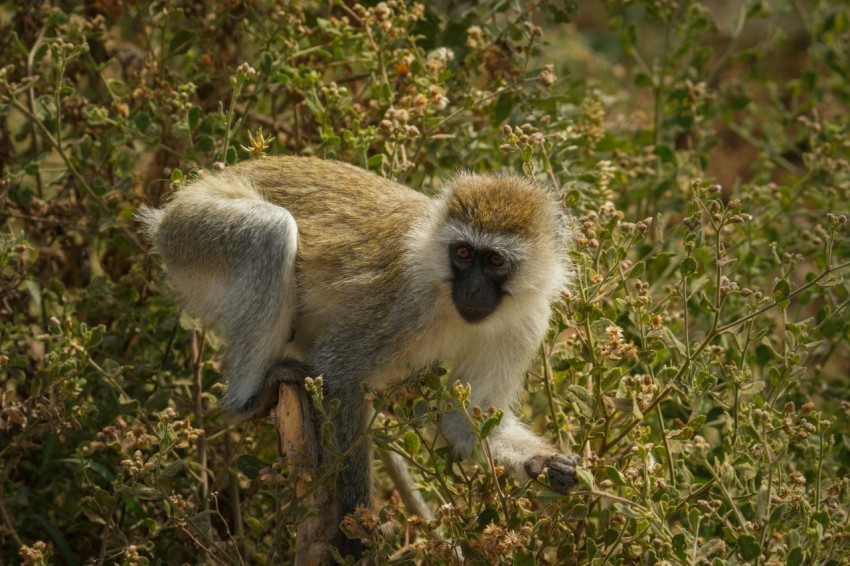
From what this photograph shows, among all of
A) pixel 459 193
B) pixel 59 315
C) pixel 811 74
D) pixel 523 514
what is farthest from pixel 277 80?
pixel 811 74

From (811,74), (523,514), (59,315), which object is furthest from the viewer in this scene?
(811,74)

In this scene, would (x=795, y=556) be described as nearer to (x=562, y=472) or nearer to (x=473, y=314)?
(x=562, y=472)

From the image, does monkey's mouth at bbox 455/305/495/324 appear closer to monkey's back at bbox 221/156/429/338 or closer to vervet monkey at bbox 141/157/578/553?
vervet monkey at bbox 141/157/578/553

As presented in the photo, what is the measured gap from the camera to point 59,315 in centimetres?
624

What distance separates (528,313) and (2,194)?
2963 millimetres

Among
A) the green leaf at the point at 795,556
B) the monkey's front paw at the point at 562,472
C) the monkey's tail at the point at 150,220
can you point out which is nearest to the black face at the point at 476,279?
the monkey's front paw at the point at 562,472

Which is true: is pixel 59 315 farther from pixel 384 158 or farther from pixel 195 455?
pixel 384 158

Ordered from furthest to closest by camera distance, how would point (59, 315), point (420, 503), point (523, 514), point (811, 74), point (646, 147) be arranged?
point (811, 74), point (646, 147), point (59, 315), point (420, 503), point (523, 514)

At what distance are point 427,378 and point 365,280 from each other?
1175 millimetres

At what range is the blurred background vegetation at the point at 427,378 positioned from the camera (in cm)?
425

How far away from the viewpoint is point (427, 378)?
4.08m

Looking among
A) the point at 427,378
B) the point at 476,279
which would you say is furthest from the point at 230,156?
the point at 427,378

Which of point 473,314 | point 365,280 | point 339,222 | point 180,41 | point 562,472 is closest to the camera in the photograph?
point 562,472

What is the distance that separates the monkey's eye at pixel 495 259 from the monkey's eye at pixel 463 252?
0.09m
